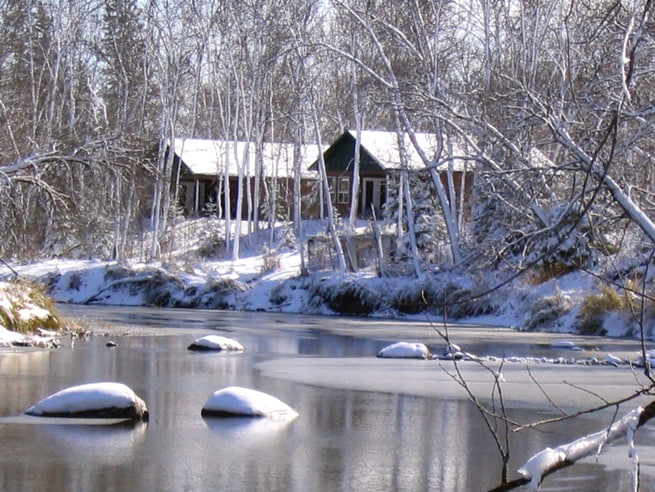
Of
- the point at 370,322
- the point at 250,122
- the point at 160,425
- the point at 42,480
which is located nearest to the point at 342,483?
the point at 42,480

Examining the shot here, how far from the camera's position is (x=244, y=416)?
49.8 ft

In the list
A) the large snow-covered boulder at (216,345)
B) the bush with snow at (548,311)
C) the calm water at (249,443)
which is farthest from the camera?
the bush with snow at (548,311)

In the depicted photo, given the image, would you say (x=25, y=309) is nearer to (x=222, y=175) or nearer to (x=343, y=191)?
(x=222, y=175)

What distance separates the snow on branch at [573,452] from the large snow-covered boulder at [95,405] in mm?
10059

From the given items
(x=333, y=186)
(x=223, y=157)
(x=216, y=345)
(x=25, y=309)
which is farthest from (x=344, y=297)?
(x=223, y=157)

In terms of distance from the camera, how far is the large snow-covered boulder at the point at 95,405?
1493 cm

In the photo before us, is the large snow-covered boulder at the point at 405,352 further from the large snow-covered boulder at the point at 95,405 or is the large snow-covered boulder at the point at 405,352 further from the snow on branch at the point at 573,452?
the snow on branch at the point at 573,452

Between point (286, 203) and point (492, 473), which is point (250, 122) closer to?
point (286, 203)

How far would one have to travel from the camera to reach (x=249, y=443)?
13.4 m

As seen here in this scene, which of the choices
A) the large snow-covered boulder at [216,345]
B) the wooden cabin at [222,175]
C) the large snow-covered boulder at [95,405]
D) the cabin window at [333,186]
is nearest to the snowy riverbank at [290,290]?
the large snow-covered boulder at [216,345]

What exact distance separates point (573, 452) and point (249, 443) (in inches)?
327

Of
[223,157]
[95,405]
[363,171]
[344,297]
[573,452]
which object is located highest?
[223,157]

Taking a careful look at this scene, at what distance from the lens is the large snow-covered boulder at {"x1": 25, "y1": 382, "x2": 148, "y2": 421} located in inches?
588

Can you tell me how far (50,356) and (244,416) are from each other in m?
7.81
